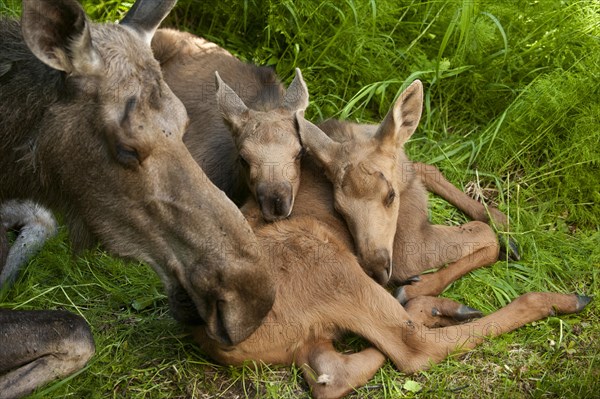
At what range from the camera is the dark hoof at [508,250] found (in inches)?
252

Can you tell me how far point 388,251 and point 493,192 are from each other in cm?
171

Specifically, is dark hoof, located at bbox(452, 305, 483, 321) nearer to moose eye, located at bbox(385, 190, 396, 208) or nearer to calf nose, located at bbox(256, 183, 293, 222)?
moose eye, located at bbox(385, 190, 396, 208)

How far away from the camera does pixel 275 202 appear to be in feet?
18.9

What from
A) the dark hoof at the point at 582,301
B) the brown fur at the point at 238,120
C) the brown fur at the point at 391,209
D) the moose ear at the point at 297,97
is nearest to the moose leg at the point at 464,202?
the brown fur at the point at 391,209

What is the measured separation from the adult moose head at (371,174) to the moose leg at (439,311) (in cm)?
25

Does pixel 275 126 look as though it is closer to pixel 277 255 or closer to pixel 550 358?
pixel 277 255

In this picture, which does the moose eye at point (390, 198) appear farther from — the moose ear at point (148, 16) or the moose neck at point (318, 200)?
the moose ear at point (148, 16)

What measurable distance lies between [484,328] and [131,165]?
7.81 ft

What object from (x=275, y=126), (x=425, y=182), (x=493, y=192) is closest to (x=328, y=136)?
(x=275, y=126)

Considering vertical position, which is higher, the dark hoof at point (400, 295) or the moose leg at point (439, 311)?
the moose leg at point (439, 311)

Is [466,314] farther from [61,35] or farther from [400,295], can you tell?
[61,35]

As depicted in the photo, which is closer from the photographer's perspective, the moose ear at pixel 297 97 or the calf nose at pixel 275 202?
the calf nose at pixel 275 202

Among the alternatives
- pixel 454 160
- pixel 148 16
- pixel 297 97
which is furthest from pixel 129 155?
pixel 454 160

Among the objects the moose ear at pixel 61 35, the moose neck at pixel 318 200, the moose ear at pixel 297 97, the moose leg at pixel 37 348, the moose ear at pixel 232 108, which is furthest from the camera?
the moose ear at pixel 297 97
